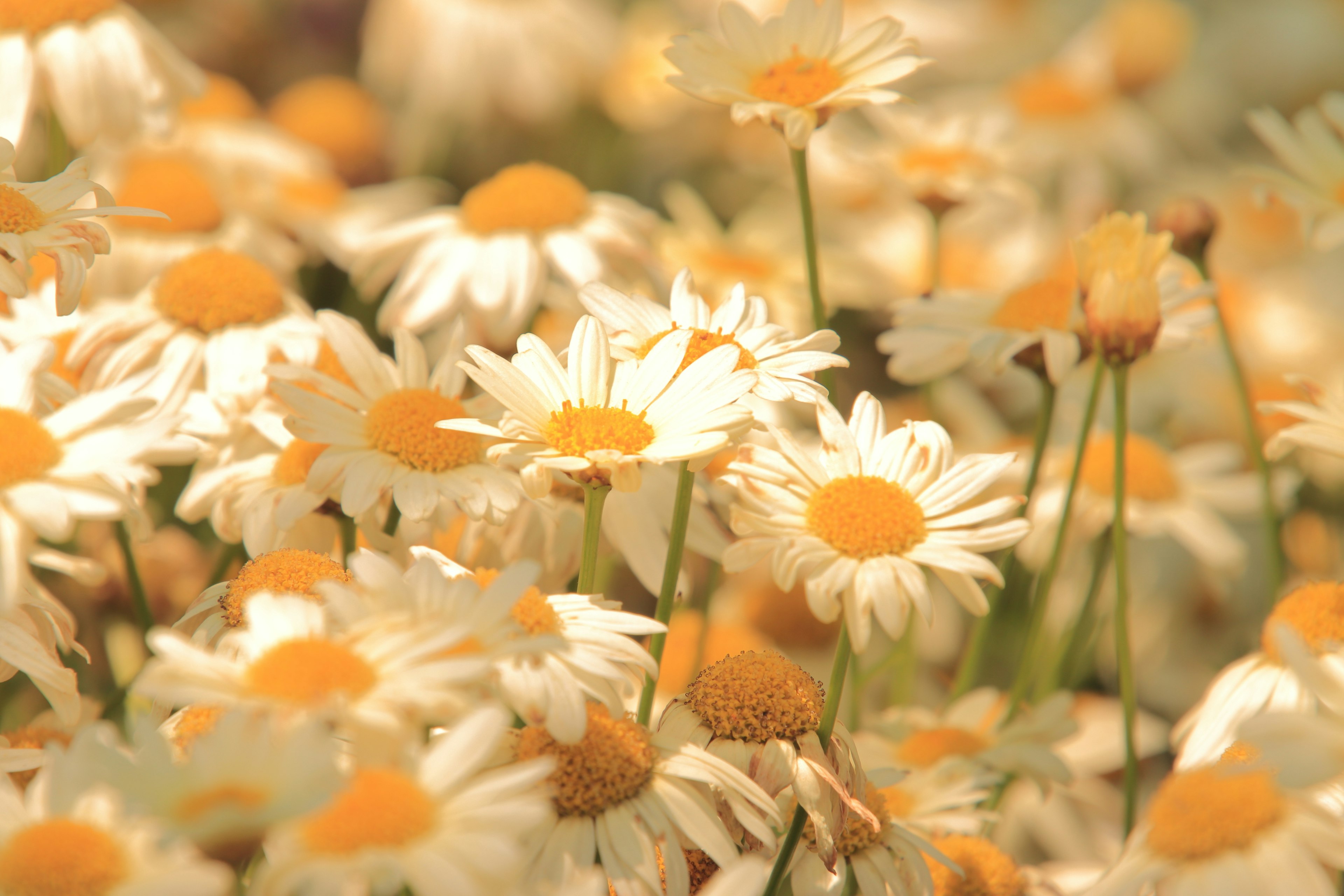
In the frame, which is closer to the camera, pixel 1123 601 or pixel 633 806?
pixel 633 806

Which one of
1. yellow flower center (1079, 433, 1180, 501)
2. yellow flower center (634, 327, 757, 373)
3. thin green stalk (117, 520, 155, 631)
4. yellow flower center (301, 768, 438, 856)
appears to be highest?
yellow flower center (634, 327, 757, 373)

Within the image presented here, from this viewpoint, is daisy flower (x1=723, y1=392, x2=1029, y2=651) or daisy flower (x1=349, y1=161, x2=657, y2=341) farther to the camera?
daisy flower (x1=349, y1=161, x2=657, y2=341)

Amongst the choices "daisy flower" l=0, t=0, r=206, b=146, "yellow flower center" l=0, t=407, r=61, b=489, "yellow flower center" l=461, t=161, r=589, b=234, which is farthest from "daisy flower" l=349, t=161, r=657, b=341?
"yellow flower center" l=0, t=407, r=61, b=489

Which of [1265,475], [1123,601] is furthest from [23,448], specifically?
[1265,475]

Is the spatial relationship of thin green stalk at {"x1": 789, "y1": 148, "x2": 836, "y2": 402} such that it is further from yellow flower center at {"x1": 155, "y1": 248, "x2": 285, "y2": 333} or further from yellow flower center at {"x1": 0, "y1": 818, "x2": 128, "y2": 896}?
yellow flower center at {"x1": 0, "y1": 818, "x2": 128, "y2": 896}

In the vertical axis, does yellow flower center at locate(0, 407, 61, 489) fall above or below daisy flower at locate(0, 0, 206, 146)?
below

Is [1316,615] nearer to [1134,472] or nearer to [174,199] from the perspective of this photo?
[1134,472]

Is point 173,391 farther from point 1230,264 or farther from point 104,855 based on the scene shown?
point 1230,264

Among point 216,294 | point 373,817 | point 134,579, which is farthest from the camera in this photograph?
point 216,294
